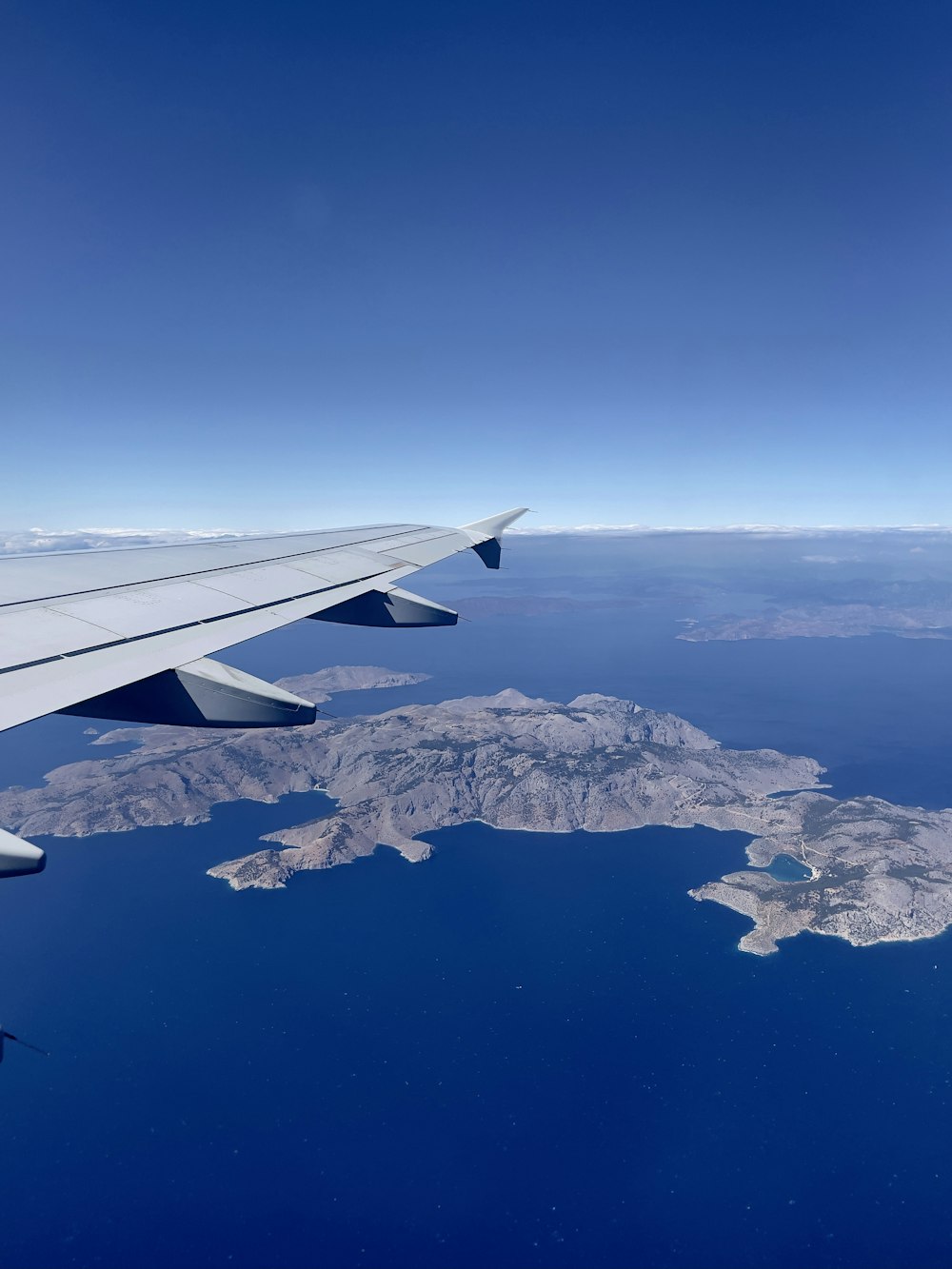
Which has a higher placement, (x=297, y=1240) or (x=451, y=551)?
(x=451, y=551)

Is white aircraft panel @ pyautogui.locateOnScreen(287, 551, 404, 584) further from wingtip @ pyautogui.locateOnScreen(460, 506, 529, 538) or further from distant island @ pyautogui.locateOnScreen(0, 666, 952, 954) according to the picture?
distant island @ pyautogui.locateOnScreen(0, 666, 952, 954)

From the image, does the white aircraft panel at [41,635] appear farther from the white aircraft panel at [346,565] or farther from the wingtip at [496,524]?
the wingtip at [496,524]

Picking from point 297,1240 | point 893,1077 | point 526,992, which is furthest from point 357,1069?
point 893,1077

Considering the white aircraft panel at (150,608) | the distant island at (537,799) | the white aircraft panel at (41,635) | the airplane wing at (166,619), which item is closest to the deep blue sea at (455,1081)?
the distant island at (537,799)

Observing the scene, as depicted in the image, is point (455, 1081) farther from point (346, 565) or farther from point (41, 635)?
point (41, 635)

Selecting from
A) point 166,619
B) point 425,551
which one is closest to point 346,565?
point 425,551

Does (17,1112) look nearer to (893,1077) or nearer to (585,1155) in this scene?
(585,1155)
